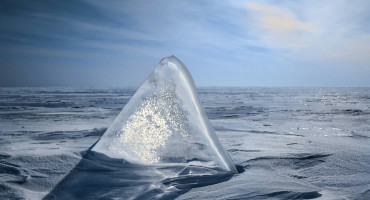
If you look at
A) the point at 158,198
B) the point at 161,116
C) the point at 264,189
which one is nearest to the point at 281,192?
the point at 264,189

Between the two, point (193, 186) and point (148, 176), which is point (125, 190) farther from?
point (193, 186)

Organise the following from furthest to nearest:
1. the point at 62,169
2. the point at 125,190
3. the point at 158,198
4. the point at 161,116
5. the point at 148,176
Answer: the point at 161,116 → the point at 62,169 → the point at 148,176 → the point at 125,190 → the point at 158,198

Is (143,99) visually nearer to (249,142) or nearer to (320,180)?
(320,180)

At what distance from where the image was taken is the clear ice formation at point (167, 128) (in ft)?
7.47

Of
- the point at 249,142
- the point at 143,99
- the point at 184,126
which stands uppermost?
the point at 143,99

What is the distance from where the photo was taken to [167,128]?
241 centimetres

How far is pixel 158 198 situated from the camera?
1637mm

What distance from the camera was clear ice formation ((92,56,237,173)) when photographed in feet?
7.47

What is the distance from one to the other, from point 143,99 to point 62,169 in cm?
92

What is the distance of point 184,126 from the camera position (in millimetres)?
2336

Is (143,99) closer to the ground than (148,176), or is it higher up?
higher up

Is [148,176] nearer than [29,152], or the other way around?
[148,176]

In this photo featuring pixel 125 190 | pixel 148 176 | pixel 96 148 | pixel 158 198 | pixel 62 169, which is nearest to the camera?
pixel 158 198

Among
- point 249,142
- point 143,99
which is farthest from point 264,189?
point 249,142
